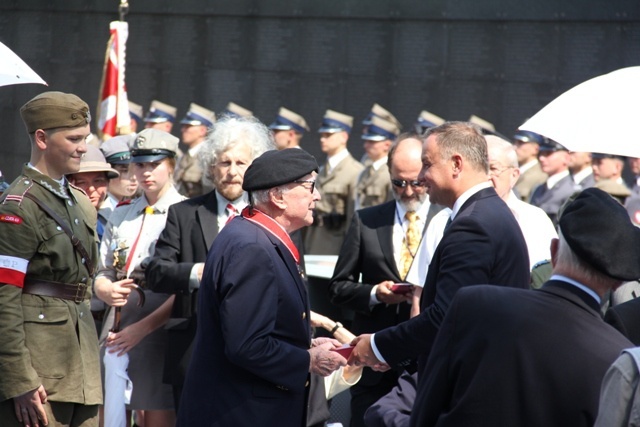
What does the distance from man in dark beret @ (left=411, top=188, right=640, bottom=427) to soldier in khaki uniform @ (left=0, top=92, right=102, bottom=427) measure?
2023mm

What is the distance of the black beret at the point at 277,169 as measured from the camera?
4.17m

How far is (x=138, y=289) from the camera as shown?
227 inches

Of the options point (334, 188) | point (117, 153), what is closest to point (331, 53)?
point (334, 188)

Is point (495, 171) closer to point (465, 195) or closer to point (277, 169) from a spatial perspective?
point (465, 195)

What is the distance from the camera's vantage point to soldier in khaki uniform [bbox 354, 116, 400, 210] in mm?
12133

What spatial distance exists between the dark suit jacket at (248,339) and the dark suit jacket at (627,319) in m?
1.29

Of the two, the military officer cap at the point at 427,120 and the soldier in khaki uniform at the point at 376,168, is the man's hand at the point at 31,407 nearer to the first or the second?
the soldier in khaki uniform at the point at 376,168

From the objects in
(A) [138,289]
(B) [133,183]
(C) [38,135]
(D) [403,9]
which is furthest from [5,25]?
Result: (C) [38,135]

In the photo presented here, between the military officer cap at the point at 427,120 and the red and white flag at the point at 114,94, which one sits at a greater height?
the red and white flag at the point at 114,94

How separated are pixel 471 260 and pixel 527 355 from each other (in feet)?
3.95

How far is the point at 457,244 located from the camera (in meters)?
4.00

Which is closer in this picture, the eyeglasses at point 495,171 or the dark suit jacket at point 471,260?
the dark suit jacket at point 471,260

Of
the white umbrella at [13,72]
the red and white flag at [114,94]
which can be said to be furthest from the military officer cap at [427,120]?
the white umbrella at [13,72]

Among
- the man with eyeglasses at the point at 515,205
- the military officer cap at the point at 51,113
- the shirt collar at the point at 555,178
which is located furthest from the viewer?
the shirt collar at the point at 555,178
